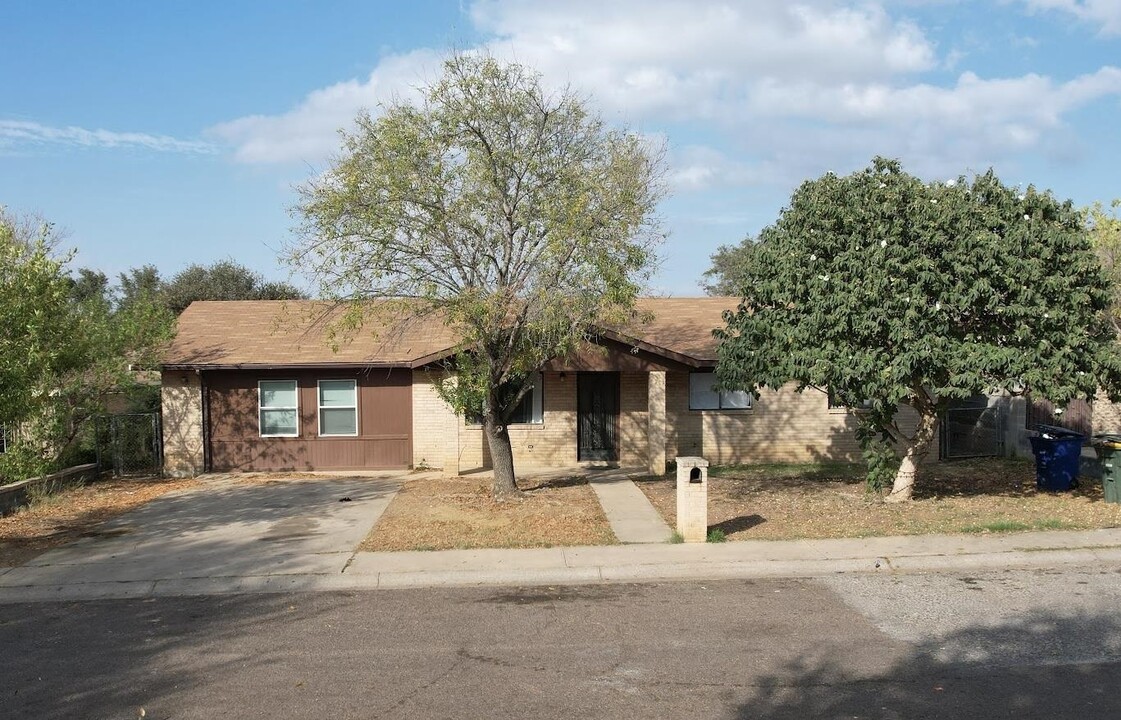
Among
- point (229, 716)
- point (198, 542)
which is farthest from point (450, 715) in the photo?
point (198, 542)

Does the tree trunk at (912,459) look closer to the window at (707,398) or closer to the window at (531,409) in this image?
the window at (707,398)

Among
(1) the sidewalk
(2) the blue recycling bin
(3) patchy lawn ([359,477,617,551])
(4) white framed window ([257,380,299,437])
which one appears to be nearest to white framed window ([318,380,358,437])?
(4) white framed window ([257,380,299,437])

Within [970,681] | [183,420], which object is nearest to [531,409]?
[183,420]

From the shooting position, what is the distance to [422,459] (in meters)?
18.4

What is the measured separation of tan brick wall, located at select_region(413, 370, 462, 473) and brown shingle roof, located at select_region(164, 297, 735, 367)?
58cm

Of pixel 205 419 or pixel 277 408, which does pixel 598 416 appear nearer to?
pixel 277 408

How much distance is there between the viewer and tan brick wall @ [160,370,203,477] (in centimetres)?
1850

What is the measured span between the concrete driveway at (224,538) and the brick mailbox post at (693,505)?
4.06 meters

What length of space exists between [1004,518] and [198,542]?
10676 millimetres

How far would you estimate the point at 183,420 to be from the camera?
18.6 m

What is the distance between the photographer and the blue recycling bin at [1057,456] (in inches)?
543

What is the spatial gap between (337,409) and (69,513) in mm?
5732

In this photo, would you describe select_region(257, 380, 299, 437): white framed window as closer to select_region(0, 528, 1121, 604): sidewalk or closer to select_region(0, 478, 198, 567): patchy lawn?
select_region(0, 478, 198, 567): patchy lawn

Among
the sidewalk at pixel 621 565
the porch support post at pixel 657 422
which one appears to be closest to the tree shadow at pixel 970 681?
the sidewalk at pixel 621 565
